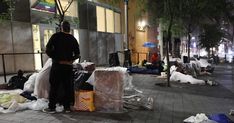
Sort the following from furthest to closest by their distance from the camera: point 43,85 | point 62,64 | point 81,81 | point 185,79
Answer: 1. point 185,79
2. point 81,81
3. point 43,85
4. point 62,64

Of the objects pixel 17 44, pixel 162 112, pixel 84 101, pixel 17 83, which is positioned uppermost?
pixel 17 44

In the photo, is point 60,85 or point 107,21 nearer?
point 60,85

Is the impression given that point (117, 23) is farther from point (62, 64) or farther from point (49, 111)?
point (49, 111)

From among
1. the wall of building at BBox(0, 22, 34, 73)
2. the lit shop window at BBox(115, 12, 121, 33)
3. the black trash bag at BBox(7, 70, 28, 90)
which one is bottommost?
the black trash bag at BBox(7, 70, 28, 90)

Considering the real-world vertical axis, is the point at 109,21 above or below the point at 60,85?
above

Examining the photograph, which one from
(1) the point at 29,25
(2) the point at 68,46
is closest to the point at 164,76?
(1) the point at 29,25

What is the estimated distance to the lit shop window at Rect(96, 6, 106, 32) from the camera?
21047 millimetres

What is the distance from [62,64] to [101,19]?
1611 cm

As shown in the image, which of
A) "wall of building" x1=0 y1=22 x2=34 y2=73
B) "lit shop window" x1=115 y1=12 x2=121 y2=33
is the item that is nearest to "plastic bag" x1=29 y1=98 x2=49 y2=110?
"wall of building" x1=0 y1=22 x2=34 y2=73

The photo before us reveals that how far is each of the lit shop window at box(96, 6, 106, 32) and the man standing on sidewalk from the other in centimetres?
1520

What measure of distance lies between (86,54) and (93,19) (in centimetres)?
273

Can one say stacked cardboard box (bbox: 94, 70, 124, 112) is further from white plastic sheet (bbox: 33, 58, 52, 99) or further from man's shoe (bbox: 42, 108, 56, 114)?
white plastic sheet (bbox: 33, 58, 52, 99)

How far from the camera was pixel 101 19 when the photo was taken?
853 inches

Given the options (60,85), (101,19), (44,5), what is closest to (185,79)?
(60,85)
